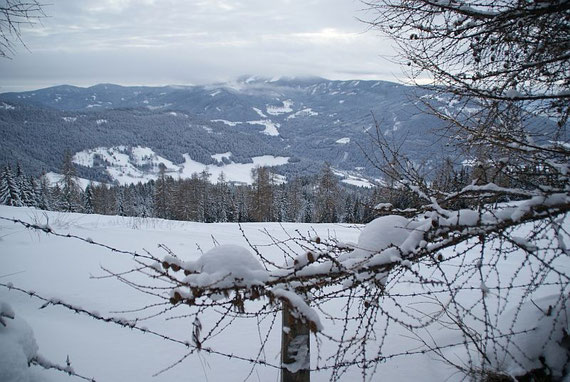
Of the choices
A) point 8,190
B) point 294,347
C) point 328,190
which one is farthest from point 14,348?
point 8,190

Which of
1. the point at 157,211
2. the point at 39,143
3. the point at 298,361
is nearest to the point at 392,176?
the point at 298,361

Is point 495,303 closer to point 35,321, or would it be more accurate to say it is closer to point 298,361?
point 298,361

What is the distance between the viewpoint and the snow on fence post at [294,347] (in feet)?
6.27

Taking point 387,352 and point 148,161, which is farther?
point 148,161

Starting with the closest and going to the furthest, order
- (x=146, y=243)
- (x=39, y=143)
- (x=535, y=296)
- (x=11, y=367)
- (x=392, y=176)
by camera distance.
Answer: (x=11, y=367) → (x=392, y=176) → (x=535, y=296) → (x=146, y=243) → (x=39, y=143)

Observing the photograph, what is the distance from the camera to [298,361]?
76.9 inches

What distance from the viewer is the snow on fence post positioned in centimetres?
191

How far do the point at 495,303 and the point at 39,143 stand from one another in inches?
9760

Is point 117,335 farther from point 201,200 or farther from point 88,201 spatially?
point 88,201

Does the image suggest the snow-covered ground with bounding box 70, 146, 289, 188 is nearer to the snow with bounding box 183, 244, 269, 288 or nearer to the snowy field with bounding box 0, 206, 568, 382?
the snowy field with bounding box 0, 206, 568, 382

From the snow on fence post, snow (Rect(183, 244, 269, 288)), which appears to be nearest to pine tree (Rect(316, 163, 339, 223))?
the snow on fence post

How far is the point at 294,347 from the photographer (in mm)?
1933

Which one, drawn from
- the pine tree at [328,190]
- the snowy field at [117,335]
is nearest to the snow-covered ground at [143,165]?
the pine tree at [328,190]

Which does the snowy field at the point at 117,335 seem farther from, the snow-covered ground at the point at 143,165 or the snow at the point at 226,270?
the snow-covered ground at the point at 143,165
